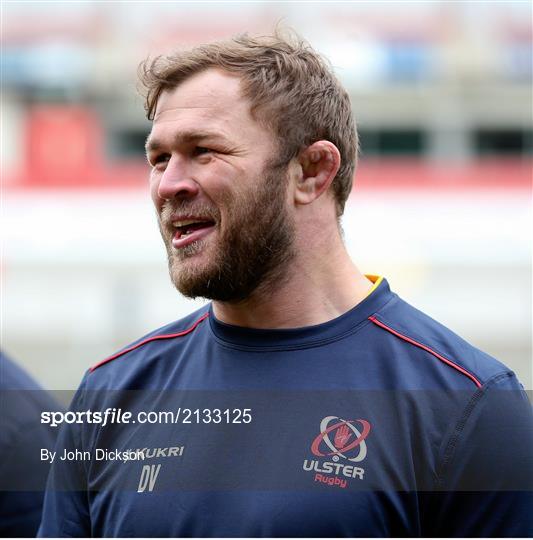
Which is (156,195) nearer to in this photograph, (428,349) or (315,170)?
(315,170)

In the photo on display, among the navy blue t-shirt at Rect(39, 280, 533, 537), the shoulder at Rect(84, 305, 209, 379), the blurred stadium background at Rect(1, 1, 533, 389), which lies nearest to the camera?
the navy blue t-shirt at Rect(39, 280, 533, 537)

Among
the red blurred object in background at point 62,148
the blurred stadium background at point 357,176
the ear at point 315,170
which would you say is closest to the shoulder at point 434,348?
the ear at point 315,170

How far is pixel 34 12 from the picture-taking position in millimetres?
15219

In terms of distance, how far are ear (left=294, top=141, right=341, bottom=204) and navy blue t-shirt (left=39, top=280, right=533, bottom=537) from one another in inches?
8.3

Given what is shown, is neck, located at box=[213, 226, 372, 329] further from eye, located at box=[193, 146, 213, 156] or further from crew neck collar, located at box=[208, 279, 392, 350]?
eye, located at box=[193, 146, 213, 156]

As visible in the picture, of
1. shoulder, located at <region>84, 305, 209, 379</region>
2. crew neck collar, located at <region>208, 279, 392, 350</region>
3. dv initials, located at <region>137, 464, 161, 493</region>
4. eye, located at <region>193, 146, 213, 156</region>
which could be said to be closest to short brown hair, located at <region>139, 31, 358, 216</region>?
eye, located at <region>193, 146, 213, 156</region>

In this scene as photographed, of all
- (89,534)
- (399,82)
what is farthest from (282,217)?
(399,82)

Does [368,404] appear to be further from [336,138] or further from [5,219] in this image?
[5,219]

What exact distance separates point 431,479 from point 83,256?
397 inches

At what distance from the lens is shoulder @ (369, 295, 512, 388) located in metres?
1.45

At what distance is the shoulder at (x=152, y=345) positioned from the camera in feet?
5.41

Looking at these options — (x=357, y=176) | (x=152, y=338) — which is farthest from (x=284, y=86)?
(x=357, y=176)

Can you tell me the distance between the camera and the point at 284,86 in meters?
1.66

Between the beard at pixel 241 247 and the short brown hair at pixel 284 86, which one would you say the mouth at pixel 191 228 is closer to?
the beard at pixel 241 247
